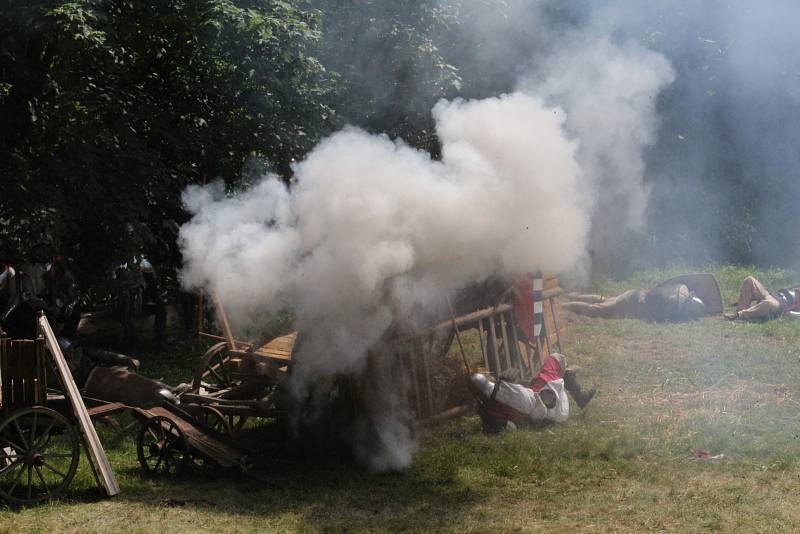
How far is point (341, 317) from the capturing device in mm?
7512

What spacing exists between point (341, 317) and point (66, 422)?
2.20 meters

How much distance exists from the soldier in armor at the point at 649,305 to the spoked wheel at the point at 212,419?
23.3ft

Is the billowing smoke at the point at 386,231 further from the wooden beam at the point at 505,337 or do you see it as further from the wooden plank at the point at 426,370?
the wooden beam at the point at 505,337

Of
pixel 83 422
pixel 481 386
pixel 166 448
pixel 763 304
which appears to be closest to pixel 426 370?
pixel 481 386

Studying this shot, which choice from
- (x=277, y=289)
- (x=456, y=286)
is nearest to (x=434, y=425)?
(x=456, y=286)

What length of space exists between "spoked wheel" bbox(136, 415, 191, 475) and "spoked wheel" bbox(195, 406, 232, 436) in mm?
435

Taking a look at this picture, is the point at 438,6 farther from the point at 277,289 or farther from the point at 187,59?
the point at 277,289

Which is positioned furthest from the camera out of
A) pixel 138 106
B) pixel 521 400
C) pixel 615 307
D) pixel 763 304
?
pixel 615 307

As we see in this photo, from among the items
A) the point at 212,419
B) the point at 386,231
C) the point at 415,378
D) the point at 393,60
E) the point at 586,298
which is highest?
the point at 393,60

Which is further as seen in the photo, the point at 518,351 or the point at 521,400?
the point at 518,351

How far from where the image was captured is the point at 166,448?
7.45m

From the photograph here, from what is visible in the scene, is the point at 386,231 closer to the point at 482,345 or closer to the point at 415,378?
the point at 415,378

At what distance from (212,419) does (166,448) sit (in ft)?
3.96

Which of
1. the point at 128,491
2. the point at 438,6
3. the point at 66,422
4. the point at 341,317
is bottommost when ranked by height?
the point at 128,491
